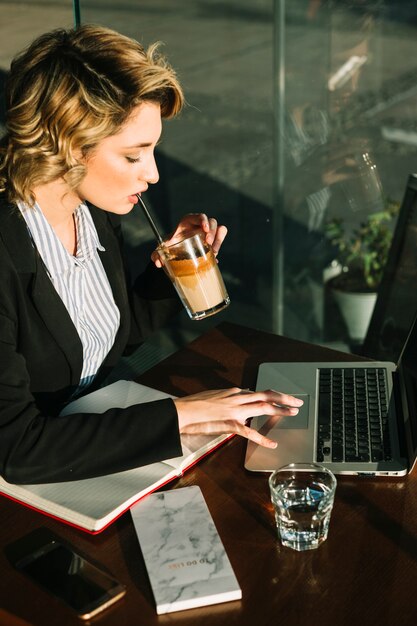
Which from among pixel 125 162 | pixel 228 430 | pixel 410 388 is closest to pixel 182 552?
pixel 228 430

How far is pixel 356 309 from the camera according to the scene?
10.7 ft

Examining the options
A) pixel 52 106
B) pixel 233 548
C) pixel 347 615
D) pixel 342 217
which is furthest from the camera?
pixel 342 217

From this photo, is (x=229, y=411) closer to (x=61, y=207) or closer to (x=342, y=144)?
(x=61, y=207)

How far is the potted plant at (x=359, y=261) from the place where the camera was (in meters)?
3.11

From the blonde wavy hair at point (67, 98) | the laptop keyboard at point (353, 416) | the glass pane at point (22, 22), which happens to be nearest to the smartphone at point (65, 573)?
the laptop keyboard at point (353, 416)

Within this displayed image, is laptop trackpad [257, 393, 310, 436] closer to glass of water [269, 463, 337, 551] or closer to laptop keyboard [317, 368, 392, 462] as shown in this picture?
laptop keyboard [317, 368, 392, 462]

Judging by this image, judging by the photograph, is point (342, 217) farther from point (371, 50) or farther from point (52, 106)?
point (52, 106)

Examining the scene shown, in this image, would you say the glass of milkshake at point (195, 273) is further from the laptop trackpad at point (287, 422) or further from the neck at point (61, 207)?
the laptop trackpad at point (287, 422)

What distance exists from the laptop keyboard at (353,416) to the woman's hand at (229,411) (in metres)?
0.09

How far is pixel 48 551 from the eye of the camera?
50.9 inches

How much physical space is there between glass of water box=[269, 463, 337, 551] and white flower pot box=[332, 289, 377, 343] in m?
1.93

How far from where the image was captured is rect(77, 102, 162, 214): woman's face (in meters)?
1.70

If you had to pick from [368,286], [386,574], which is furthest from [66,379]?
[368,286]

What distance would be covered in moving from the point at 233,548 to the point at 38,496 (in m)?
0.34
